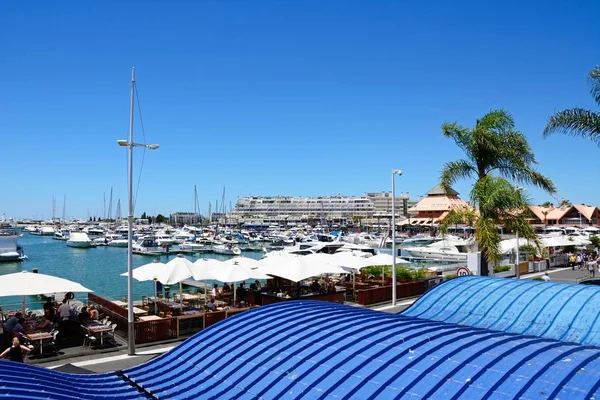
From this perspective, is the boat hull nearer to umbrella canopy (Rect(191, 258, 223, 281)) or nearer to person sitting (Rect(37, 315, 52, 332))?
umbrella canopy (Rect(191, 258, 223, 281))

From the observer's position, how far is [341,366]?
786 cm

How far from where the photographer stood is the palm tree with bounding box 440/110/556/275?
23906mm

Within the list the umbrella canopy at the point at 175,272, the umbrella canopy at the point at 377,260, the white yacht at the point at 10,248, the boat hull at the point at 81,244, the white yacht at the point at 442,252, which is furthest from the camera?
the boat hull at the point at 81,244

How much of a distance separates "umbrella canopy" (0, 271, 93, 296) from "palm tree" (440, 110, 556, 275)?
17.4m

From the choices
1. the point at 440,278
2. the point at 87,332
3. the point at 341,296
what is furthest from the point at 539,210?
the point at 87,332

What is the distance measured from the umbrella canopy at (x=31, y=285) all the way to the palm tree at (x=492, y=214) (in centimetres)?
1726

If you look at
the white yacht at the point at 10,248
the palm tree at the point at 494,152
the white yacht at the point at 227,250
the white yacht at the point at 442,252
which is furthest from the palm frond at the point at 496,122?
the white yacht at the point at 10,248

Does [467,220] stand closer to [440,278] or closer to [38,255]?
[440,278]

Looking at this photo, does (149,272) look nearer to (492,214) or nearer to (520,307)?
(520,307)

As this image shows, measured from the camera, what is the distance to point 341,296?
Result: 23.5 m

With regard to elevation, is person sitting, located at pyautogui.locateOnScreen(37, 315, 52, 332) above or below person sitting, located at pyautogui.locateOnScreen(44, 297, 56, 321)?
below

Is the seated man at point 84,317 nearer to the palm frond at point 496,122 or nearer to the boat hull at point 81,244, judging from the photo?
the palm frond at point 496,122

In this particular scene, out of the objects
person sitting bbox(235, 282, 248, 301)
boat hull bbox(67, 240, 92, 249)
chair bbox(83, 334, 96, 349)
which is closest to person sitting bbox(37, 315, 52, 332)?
chair bbox(83, 334, 96, 349)

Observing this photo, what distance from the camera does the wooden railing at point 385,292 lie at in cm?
2397
